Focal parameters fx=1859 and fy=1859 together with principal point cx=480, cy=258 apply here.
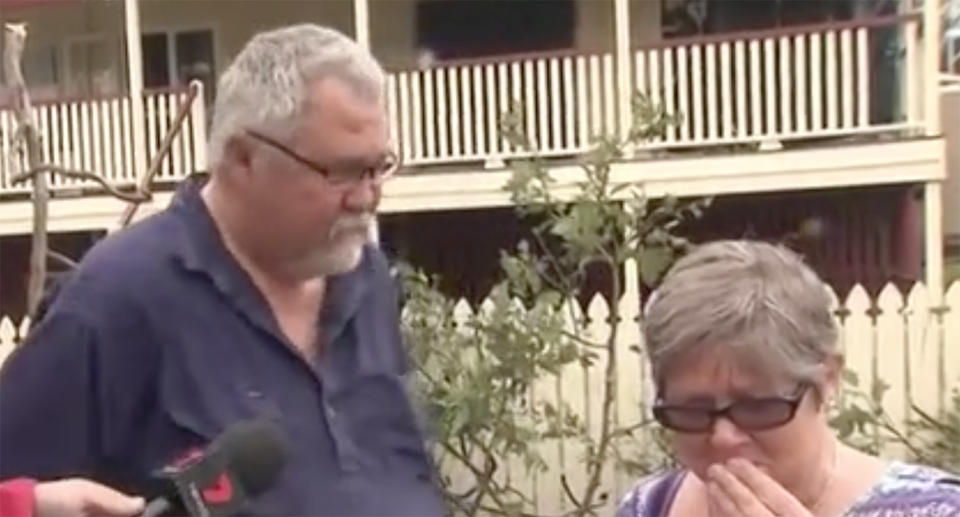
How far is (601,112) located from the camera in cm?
1395

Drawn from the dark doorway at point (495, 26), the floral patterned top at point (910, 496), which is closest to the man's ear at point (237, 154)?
the floral patterned top at point (910, 496)

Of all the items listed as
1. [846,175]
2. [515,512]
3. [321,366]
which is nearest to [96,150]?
[846,175]

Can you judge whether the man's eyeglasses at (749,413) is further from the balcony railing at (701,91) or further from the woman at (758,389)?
the balcony railing at (701,91)

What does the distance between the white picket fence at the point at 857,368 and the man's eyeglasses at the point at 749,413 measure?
537 cm

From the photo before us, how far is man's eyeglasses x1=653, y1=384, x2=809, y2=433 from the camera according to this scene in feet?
6.55

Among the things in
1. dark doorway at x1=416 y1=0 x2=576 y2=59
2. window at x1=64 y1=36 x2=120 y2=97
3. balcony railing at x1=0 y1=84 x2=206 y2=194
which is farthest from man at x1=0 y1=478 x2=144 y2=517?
window at x1=64 y1=36 x2=120 y2=97

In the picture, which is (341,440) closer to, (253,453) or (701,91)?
(253,453)

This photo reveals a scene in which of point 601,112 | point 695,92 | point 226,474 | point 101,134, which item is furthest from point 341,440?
point 101,134

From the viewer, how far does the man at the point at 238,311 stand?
8.62ft

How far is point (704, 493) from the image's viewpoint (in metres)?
2.19

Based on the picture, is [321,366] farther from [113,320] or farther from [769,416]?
[769,416]

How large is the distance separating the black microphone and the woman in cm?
57

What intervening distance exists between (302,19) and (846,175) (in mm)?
5808

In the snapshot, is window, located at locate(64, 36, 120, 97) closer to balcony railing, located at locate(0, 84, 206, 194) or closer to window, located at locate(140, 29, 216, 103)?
window, located at locate(140, 29, 216, 103)
